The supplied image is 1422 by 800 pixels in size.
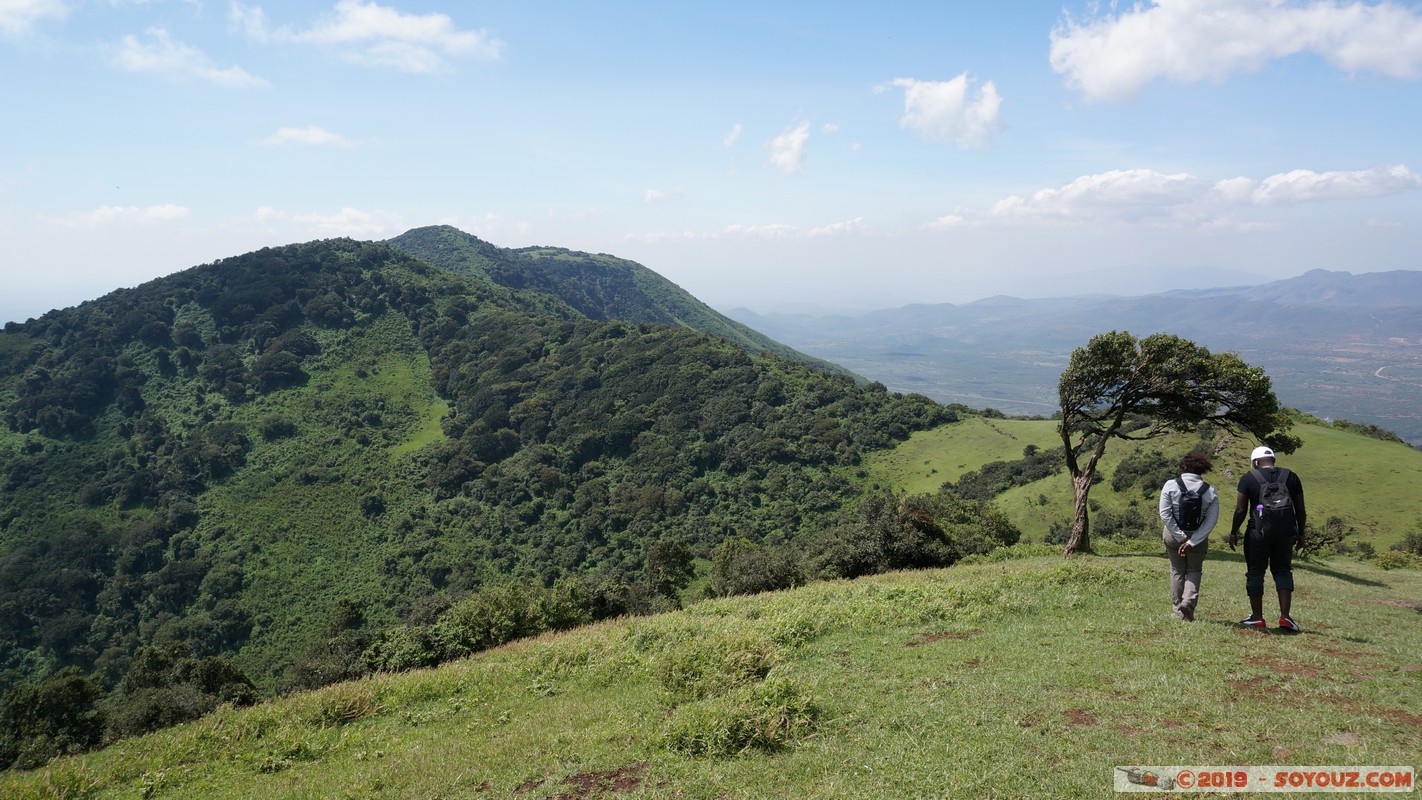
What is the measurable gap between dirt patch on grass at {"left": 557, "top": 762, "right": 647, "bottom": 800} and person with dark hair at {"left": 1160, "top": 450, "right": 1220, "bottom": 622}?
7.73 meters

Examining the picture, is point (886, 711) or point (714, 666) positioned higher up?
point (886, 711)

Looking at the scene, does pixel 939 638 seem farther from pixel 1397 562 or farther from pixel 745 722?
pixel 1397 562

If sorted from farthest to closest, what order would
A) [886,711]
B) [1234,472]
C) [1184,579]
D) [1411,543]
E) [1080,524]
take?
[1234,472] → [1411,543] → [1080,524] → [1184,579] → [886,711]

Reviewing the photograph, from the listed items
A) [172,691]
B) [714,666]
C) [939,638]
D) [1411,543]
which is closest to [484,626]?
[714,666]

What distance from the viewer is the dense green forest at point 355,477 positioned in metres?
42.4

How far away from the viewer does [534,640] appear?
14.1m

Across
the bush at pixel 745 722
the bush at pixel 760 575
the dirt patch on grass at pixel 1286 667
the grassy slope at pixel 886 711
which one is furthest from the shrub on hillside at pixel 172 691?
the dirt patch on grass at pixel 1286 667

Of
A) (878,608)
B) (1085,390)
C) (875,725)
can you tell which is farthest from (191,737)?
(1085,390)

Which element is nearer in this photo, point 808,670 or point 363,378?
point 808,670

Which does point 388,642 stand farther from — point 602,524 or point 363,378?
point 363,378

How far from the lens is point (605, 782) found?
21.0 ft

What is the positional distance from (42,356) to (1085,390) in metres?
127

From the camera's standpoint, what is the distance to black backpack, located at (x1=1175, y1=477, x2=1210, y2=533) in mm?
9102

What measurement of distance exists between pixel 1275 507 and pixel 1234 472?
1676 inches
